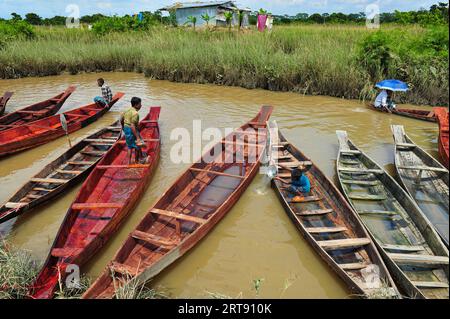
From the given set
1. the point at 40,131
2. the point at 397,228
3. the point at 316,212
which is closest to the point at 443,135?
the point at 397,228

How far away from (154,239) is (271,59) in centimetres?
1085

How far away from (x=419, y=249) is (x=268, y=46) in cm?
1215

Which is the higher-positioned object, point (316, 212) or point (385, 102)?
point (385, 102)

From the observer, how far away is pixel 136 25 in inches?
895

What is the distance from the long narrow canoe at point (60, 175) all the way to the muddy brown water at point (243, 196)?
30 cm

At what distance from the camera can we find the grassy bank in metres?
11.4

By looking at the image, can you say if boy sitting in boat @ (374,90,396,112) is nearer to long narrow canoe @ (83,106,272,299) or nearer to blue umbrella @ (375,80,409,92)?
blue umbrella @ (375,80,409,92)

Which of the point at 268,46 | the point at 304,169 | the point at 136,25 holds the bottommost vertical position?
the point at 304,169

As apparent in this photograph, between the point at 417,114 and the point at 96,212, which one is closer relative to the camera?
the point at 96,212

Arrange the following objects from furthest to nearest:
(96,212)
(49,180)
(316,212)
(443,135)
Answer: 1. (443,135)
2. (49,180)
3. (316,212)
4. (96,212)

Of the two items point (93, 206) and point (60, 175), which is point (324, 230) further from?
point (60, 175)

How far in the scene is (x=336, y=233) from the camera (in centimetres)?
461

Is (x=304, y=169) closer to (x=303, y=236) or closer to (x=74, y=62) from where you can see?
(x=303, y=236)
